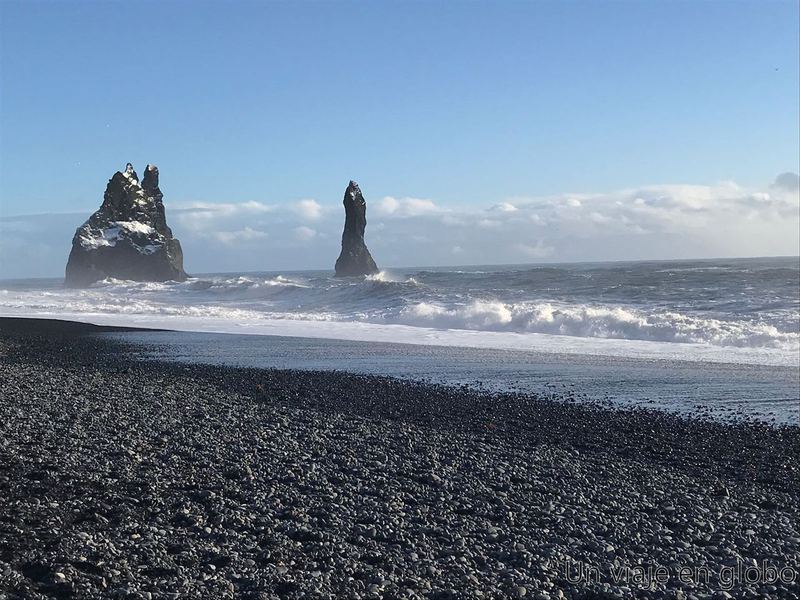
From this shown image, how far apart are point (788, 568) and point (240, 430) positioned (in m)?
7.10

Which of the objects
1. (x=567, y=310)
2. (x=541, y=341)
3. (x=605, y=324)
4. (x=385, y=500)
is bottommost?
(x=385, y=500)

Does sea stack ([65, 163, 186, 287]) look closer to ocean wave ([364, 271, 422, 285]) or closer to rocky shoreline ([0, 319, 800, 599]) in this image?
ocean wave ([364, 271, 422, 285])

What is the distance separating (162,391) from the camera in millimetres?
13461

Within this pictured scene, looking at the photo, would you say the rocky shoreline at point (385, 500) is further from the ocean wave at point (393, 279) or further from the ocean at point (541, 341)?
the ocean wave at point (393, 279)

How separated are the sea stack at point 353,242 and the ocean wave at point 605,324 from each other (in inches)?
2980

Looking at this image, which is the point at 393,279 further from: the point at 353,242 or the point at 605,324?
the point at 605,324

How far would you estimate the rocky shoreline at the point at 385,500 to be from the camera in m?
5.59

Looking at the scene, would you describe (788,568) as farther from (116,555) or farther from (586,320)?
(586,320)

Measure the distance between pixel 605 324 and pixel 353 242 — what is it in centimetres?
8490

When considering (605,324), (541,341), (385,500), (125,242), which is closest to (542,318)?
(605,324)

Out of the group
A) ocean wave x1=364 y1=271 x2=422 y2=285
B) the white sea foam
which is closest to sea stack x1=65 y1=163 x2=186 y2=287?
ocean wave x1=364 y1=271 x2=422 y2=285

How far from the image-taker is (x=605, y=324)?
26.5m

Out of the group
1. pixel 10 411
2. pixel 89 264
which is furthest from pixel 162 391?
pixel 89 264

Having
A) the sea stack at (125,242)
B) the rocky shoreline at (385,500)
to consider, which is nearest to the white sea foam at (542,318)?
the rocky shoreline at (385,500)
